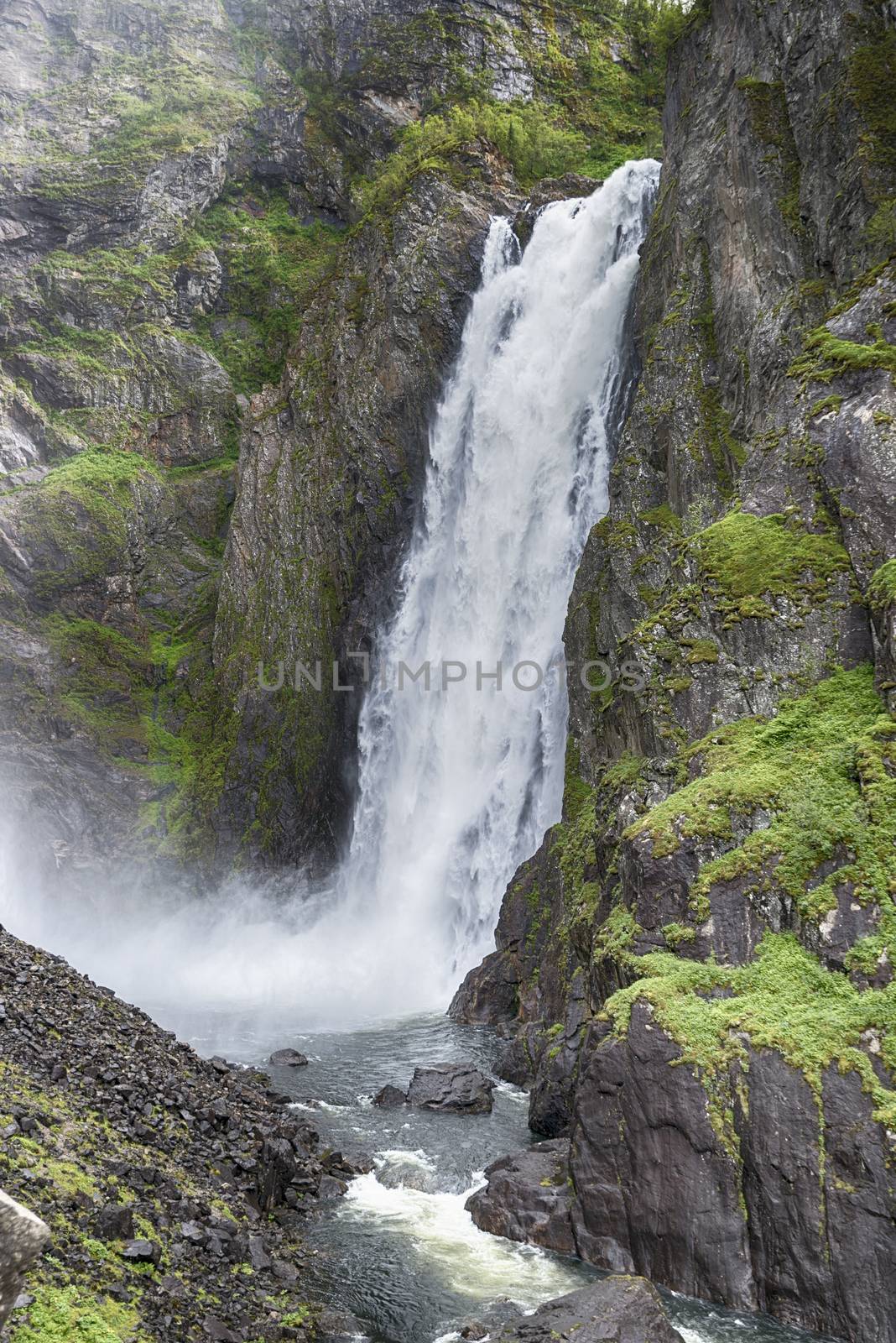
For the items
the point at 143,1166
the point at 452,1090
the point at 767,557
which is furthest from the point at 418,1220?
the point at 767,557

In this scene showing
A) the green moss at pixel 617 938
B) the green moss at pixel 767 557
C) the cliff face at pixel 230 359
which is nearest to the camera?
the green moss at pixel 617 938

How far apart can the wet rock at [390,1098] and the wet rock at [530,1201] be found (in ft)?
15.0

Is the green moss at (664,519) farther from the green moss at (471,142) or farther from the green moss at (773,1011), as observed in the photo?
the green moss at (471,142)

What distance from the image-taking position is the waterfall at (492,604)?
28.3 metres

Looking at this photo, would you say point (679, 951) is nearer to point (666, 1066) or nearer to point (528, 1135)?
point (666, 1066)

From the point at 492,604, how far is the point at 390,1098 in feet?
55.9

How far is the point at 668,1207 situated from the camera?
399 inches

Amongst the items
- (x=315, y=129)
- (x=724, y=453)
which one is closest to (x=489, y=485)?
(x=724, y=453)

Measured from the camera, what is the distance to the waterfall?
28328 mm

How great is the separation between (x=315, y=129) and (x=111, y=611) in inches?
1212

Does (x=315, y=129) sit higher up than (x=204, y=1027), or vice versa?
(x=315, y=129)

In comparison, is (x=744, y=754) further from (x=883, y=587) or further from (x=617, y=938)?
(x=617, y=938)

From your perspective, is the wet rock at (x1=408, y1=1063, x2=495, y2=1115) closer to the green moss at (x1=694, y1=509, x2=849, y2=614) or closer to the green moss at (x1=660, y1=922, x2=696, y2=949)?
the green moss at (x1=660, y1=922, x2=696, y2=949)

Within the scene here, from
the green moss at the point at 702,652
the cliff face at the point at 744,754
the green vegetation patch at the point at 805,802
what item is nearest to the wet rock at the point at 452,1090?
the cliff face at the point at 744,754
